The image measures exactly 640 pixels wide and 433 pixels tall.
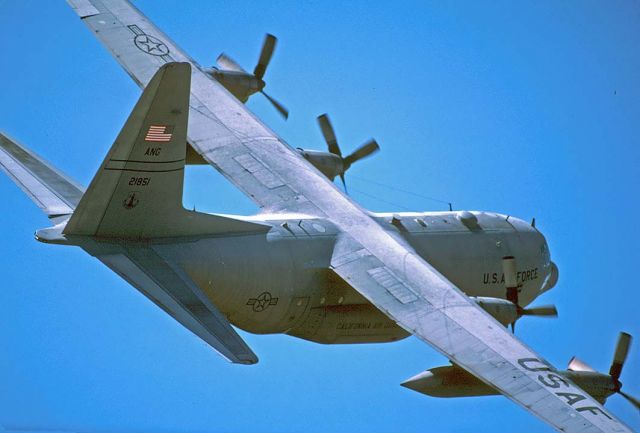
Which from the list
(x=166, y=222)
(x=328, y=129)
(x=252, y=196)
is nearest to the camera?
(x=166, y=222)

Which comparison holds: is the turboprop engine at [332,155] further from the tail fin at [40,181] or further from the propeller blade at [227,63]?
the tail fin at [40,181]

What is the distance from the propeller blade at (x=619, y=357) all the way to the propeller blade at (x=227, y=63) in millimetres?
18360

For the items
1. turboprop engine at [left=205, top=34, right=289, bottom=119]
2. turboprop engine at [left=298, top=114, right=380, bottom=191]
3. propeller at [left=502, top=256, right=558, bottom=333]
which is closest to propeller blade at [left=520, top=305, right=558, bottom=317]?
propeller at [left=502, top=256, right=558, bottom=333]

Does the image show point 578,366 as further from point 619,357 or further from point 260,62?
point 260,62

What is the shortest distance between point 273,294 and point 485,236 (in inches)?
→ 373

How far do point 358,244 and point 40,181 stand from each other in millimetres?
10125

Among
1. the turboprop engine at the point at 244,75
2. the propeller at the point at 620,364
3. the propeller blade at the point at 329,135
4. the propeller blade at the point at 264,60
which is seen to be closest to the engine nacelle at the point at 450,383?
the propeller at the point at 620,364

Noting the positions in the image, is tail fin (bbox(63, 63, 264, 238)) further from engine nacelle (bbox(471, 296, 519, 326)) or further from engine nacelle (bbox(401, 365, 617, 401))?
engine nacelle (bbox(471, 296, 519, 326))

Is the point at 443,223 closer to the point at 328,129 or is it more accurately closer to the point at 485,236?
the point at 485,236

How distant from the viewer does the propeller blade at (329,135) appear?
198ft

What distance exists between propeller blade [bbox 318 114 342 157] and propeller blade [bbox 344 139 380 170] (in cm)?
39

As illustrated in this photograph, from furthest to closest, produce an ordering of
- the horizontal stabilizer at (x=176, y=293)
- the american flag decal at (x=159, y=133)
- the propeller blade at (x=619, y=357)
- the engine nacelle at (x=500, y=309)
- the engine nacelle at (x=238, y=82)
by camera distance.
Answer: the engine nacelle at (x=238, y=82) < the propeller blade at (x=619, y=357) < the engine nacelle at (x=500, y=309) < the american flag decal at (x=159, y=133) < the horizontal stabilizer at (x=176, y=293)

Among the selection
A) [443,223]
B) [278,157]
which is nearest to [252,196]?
[278,157]

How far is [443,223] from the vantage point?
57469mm
